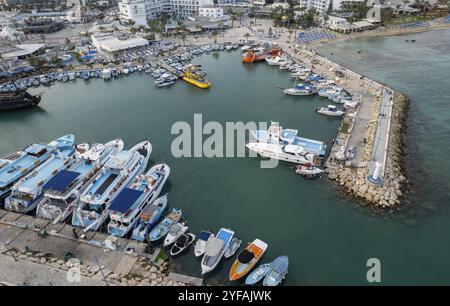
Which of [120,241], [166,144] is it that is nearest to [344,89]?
[166,144]

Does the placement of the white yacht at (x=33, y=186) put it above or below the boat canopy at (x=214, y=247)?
above

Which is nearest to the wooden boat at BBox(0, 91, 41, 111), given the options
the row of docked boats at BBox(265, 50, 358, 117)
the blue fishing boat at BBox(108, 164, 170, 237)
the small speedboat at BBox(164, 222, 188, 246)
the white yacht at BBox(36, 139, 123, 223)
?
the white yacht at BBox(36, 139, 123, 223)

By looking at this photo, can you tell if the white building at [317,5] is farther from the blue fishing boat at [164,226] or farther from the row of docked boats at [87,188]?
the blue fishing boat at [164,226]

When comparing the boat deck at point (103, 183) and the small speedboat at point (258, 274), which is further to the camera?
the boat deck at point (103, 183)

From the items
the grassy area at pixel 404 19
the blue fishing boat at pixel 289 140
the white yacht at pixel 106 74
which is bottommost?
the blue fishing boat at pixel 289 140

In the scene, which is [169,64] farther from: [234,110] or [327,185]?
[327,185]

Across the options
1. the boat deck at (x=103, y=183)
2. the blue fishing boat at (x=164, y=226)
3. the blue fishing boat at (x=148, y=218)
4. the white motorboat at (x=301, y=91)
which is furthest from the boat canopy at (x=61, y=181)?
the white motorboat at (x=301, y=91)

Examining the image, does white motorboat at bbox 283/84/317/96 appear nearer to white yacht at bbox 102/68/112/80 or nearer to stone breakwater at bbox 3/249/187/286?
stone breakwater at bbox 3/249/187/286
